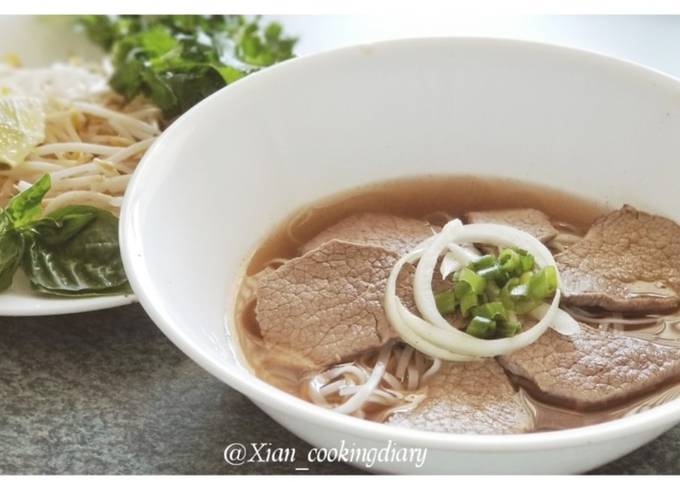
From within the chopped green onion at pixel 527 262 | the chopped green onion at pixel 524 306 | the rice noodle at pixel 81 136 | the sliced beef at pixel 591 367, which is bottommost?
the rice noodle at pixel 81 136

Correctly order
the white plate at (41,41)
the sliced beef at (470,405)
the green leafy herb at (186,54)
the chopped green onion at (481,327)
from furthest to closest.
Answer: the white plate at (41,41) < the green leafy herb at (186,54) < the chopped green onion at (481,327) < the sliced beef at (470,405)

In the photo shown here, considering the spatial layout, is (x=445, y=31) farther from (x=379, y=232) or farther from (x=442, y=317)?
(x=442, y=317)

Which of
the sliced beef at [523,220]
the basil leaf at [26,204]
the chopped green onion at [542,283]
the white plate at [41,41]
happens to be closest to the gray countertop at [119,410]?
the basil leaf at [26,204]

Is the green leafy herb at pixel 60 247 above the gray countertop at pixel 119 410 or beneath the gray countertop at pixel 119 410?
above

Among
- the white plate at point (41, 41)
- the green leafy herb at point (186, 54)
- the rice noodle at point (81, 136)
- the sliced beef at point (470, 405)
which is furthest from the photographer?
the white plate at point (41, 41)

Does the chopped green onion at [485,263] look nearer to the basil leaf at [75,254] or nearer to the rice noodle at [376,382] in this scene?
the rice noodle at [376,382]

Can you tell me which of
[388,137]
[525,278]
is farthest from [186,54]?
[525,278]

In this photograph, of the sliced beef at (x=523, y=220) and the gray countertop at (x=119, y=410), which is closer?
the gray countertop at (x=119, y=410)
